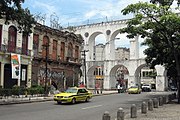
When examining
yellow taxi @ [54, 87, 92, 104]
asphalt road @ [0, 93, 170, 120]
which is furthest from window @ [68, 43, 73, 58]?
asphalt road @ [0, 93, 170, 120]

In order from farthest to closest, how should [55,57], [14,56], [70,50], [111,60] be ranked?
[111,60] → [70,50] → [55,57] → [14,56]

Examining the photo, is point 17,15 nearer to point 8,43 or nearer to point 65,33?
point 8,43

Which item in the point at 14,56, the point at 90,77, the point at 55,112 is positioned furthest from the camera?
the point at 90,77

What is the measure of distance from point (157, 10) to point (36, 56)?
20.2 metres

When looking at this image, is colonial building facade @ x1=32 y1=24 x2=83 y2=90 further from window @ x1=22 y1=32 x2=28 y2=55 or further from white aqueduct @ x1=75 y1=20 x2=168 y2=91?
white aqueduct @ x1=75 y1=20 x2=168 y2=91

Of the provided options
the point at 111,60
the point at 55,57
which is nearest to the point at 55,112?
the point at 55,57

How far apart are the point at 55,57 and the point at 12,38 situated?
367 inches

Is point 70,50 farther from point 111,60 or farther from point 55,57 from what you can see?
point 111,60

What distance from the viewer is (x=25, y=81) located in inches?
1460

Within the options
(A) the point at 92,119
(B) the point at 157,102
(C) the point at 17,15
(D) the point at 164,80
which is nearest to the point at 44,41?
(C) the point at 17,15

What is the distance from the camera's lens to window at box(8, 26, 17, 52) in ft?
114

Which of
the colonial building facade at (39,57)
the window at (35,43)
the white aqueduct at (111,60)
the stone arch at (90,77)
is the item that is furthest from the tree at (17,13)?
the stone arch at (90,77)

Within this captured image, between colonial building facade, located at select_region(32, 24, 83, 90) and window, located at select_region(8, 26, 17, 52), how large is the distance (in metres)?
3.37

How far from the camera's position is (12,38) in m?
35.3
